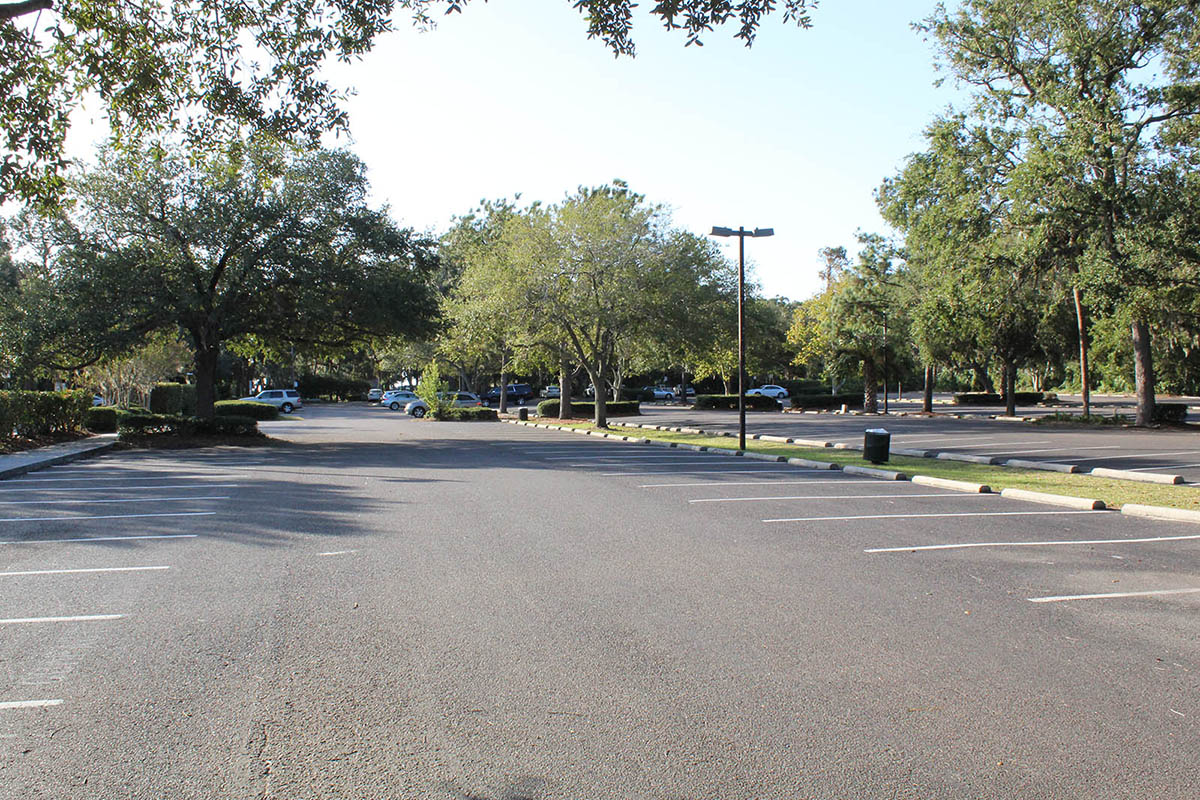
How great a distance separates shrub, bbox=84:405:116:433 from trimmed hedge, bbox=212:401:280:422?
7642mm

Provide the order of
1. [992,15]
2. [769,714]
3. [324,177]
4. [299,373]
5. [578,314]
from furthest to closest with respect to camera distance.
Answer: [299,373]
[578,314]
[992,15]
[324,177]
[769,714]

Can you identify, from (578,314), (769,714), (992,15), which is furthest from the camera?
(578,314)

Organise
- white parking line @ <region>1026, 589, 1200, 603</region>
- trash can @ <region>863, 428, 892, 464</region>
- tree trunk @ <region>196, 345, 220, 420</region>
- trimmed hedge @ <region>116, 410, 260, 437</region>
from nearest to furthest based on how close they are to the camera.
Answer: white parking line @ <region>1026, 589, 1200, 603</region>, trash can @ <region>863, 428, 892, 464</region>, trimmed hedge @ <region>116, 410, 260, 437</region>, tree trunk @ <region>196, 345, 220, 420</region>

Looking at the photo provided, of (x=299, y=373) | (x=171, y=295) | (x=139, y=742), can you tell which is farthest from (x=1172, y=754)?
(x=299, y=373)

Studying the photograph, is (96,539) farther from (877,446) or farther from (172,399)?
(172,399)

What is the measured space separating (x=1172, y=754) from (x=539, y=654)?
3.28 metres

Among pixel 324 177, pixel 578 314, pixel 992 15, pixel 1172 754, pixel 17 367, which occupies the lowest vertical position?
pixel 1172 754

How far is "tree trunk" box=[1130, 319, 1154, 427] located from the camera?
1169 inches

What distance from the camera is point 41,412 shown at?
24.1 metres

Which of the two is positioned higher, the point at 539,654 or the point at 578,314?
the point at 578,314

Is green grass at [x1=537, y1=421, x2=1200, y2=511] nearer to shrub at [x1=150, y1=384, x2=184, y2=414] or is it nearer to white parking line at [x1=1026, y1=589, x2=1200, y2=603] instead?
white parking line at [x1=1026, y1=589, x2=1200, y2=603]

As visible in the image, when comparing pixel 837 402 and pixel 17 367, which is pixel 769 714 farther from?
pixel 837 402

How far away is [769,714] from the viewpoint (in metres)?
4.32

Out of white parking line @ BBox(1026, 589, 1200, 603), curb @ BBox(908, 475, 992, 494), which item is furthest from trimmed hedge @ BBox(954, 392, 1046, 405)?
white parking line @ BBox(1026, 589, 1200, 603)
